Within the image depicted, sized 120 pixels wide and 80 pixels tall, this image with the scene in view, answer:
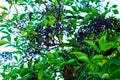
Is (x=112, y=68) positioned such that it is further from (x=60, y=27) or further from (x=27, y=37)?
(x=27, y=37)

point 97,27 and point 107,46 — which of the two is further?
point 97,27

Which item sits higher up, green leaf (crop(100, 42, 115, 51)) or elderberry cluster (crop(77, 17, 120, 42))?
elderberry cluster (crop(77, 17, 120, 42))

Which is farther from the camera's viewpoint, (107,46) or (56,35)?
(56,35)

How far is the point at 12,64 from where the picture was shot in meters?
5.39

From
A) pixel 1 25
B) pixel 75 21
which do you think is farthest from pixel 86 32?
pixel 1 25

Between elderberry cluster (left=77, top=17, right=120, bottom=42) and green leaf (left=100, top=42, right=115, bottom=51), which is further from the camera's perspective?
elderberry cluster (left=77, top=17, right=120, bottom=42)

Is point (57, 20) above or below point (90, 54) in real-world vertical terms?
above

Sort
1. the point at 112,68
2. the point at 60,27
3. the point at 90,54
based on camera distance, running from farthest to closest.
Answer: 1. the point at 60,27
2. the point at 90,54
3. the point at 112,68

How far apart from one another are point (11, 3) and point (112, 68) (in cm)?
288

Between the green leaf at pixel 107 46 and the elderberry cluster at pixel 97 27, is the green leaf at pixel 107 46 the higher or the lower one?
the lower one

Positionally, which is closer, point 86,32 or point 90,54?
point 90,54

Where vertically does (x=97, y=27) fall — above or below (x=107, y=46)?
above

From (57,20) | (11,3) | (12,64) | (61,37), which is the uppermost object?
(11,3)

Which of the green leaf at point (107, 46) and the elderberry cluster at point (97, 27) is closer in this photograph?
the green leaf at point (107, 46)
